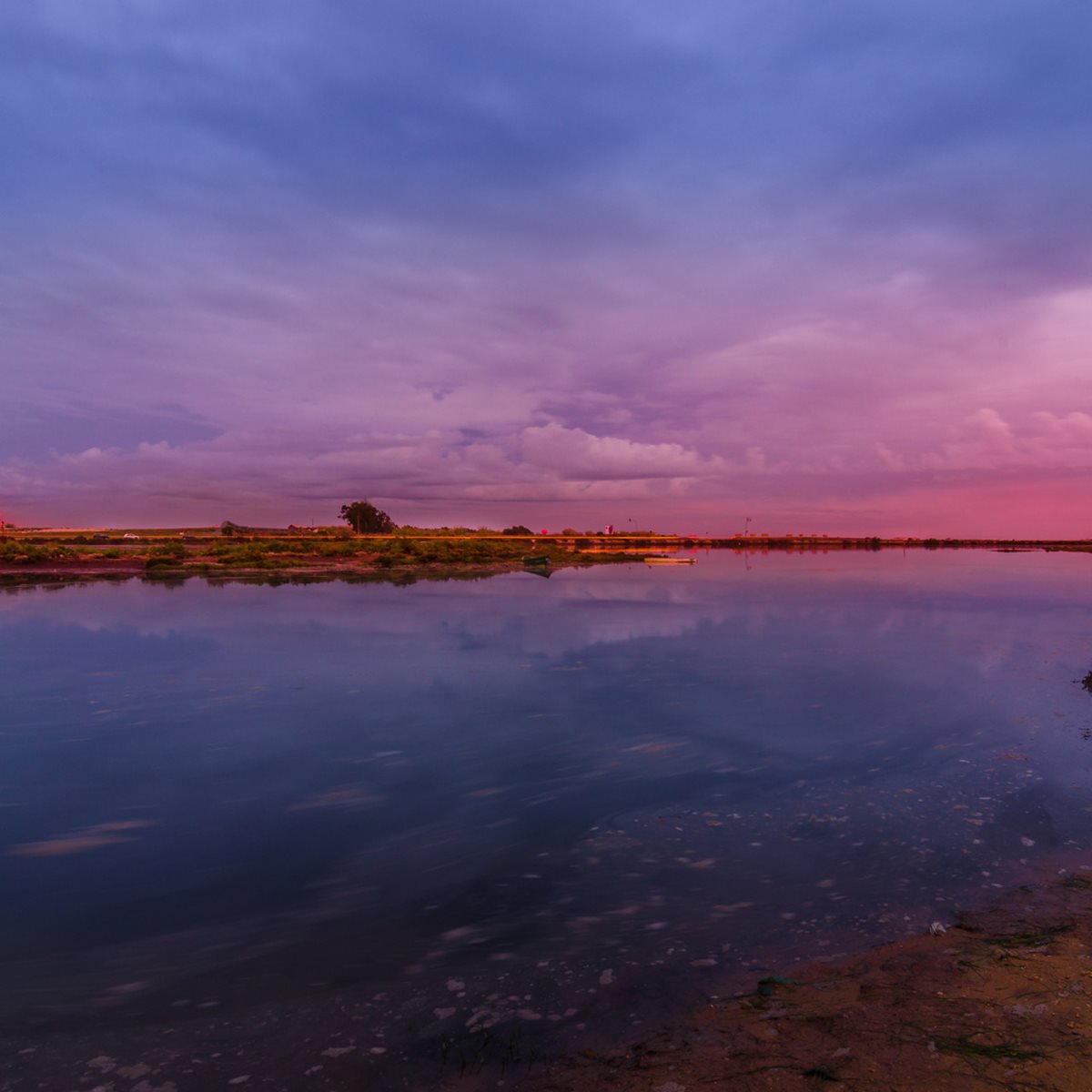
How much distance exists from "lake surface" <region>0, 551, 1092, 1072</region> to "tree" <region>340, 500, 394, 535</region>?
14886 centimetres

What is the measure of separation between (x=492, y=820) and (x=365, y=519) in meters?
170

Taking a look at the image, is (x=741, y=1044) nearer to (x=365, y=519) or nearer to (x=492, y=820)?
(x=492, y=820)

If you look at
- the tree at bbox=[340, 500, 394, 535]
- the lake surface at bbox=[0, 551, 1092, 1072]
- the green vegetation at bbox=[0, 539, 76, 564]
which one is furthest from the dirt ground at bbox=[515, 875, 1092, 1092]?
the tree at bbox=[340, 500, 394, 535]

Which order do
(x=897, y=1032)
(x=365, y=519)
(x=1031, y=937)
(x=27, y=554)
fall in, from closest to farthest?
(x=897, y=1032) < (x=1031, y=937) < (x=27, y=554) < (x=365, y=519)

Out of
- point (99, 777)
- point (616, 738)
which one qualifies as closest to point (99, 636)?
point (99, 777)

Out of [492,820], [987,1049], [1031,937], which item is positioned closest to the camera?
[987,1049]

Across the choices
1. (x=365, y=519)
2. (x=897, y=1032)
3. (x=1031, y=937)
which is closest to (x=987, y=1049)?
(x=897, y=1032)

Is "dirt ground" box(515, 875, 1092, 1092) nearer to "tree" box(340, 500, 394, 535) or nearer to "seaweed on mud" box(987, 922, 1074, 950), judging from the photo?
"seaweed on mud" box(987, 922, 1074, 950)

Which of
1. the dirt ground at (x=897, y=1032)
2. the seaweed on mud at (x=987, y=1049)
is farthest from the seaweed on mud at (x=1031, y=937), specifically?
the seaweed on mud at (x=987, y=1049)

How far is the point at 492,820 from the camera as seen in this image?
11.1 meters

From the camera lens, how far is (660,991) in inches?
247

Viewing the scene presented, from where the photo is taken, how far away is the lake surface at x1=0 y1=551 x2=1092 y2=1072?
6.80 m

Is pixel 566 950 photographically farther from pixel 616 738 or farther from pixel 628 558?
pixel 628 558

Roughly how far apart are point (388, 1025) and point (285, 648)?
22807 millimetres
